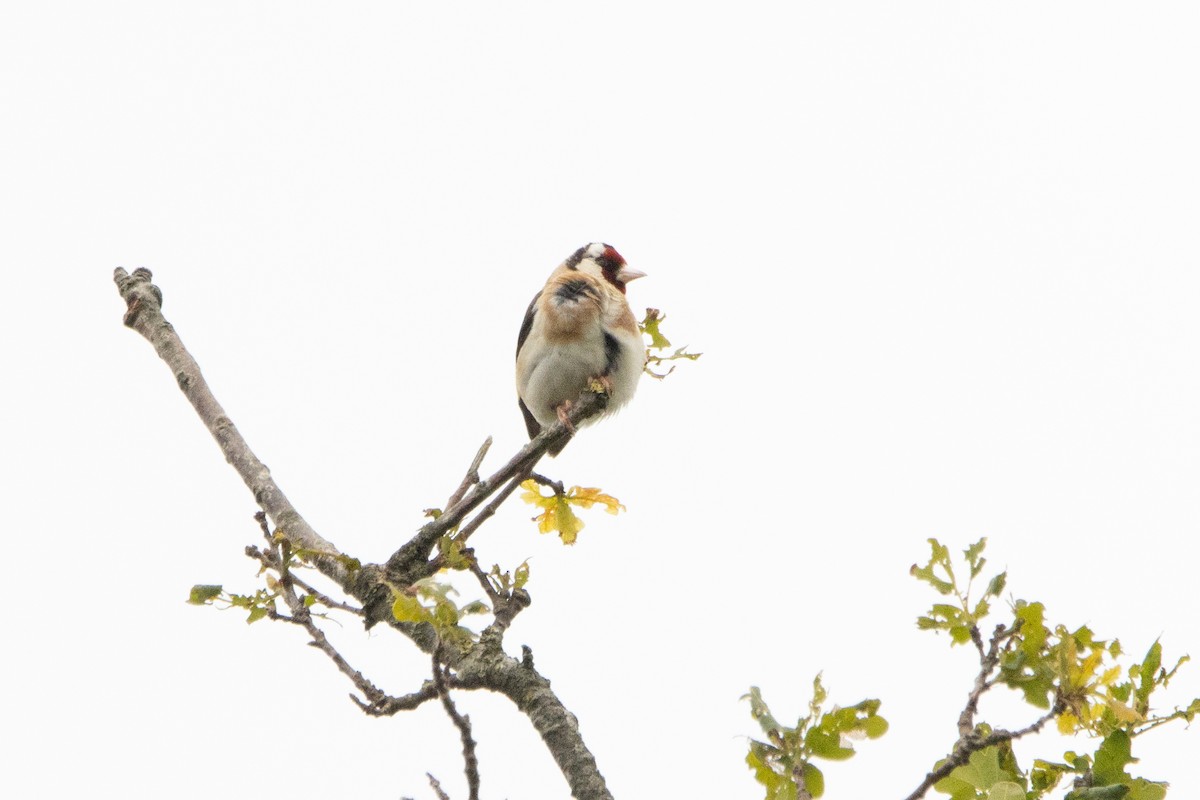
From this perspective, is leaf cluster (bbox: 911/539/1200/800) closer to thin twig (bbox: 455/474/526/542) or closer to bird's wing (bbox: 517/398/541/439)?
thin twig (bbox: 455/474/526/542)

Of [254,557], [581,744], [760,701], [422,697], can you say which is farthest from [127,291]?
[760,701]

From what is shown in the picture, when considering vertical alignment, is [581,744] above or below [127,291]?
below

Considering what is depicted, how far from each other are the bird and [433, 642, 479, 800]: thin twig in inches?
123

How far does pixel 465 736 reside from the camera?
2328 mm

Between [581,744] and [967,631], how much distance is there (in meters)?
0.85

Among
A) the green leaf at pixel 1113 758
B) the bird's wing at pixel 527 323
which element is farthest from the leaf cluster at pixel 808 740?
the bird's wing at pixel 527 323

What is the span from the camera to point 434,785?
89.8 inches

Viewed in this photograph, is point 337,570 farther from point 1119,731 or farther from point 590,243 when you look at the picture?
point 590,243

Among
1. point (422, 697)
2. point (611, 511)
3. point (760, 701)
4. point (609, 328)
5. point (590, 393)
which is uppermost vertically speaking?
point (609, 328)

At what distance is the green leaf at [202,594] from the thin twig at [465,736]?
1.22 meters

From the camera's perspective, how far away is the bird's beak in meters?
6.79

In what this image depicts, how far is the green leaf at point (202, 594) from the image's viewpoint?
11.2ft

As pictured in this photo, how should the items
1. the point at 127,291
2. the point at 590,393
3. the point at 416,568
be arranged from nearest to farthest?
the point at 416,568 < the point at 127,291 < the point at 590,393

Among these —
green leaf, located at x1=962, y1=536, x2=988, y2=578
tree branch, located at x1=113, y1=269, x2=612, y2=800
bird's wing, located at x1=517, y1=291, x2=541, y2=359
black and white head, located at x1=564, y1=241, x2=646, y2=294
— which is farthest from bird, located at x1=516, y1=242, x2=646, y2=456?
green leaf, located at x1=962, y1=536, x2=988, y2=578
